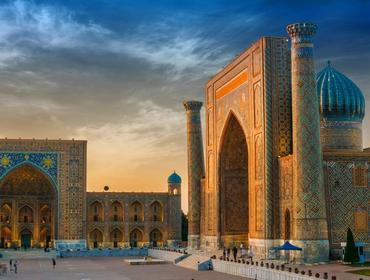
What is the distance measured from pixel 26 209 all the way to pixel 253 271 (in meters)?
27.4

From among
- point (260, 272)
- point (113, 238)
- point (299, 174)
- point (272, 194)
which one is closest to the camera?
point (260, 272)

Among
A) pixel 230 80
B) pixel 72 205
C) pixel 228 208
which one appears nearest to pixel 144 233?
pixel 72 205

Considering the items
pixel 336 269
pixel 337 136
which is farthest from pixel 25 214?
pixel 336 269

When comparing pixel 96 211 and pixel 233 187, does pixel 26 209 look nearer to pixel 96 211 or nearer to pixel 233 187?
pixel 96 211

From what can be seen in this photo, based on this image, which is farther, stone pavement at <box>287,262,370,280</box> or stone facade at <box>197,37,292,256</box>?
stone facade at <box>197,37,292,256</box>

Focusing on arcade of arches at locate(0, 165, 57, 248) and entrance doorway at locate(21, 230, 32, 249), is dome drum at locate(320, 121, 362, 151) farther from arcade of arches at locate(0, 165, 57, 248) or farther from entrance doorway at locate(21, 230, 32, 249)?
entrance doorway at locate(21, 230, 32, 249)

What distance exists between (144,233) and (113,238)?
2.30 metres

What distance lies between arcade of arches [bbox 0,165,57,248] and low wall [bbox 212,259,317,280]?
21.3 metres

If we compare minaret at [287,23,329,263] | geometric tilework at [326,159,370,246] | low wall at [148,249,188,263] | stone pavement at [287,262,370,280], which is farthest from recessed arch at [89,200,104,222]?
stone pavement at [287,262,370,280]

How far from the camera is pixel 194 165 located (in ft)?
132

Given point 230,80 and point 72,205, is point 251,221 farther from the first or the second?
point 72,205

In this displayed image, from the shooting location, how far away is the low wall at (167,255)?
33781 millimetres

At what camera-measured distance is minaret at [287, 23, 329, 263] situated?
2511 centimetres

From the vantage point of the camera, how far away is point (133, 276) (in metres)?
26.2
